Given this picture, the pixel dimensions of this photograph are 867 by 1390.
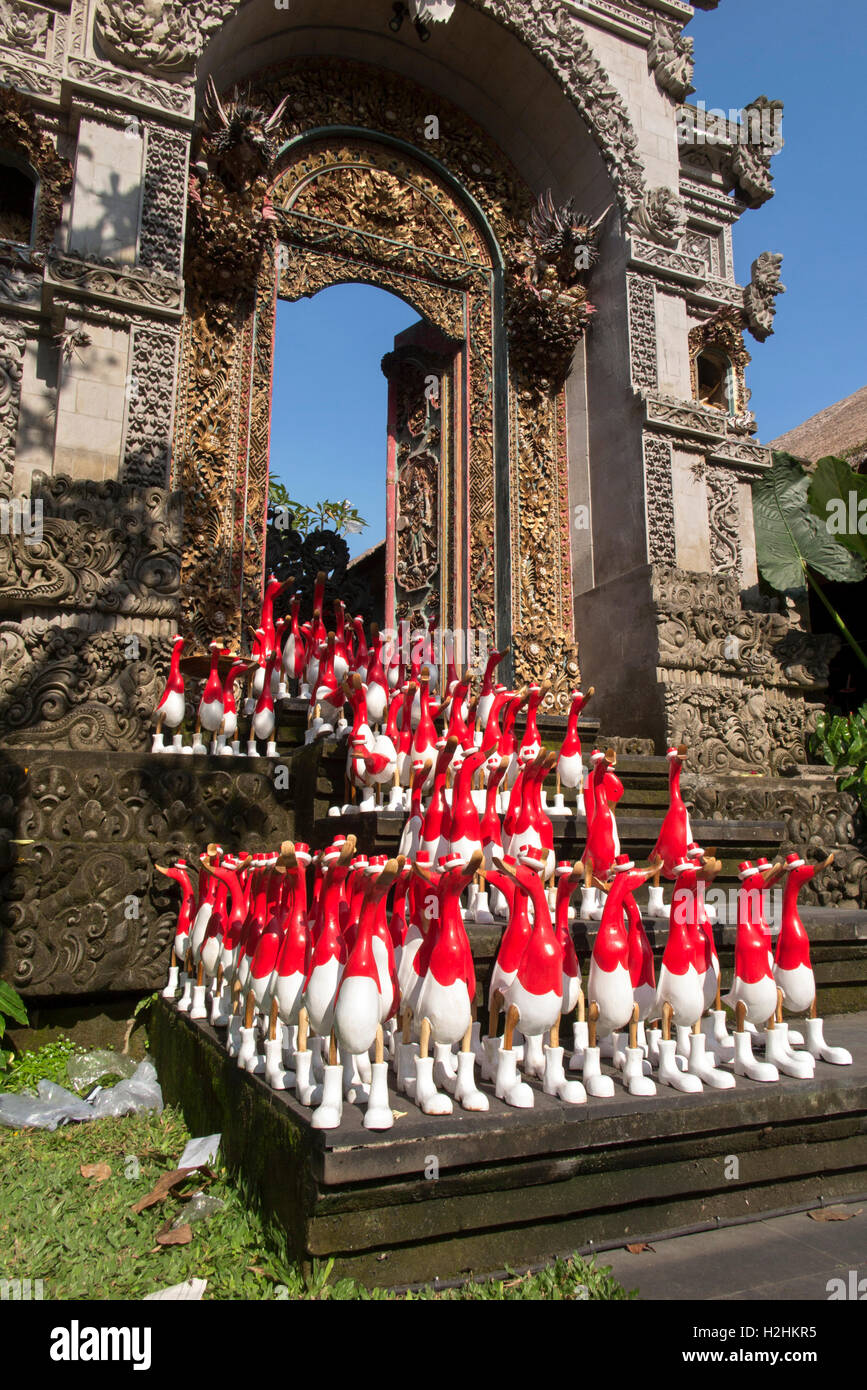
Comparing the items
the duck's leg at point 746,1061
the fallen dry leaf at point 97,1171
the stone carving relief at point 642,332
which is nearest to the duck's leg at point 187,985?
the fallen dry leaf at point 97,1171

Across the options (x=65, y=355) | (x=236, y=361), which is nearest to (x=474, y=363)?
(x=236, y=361)

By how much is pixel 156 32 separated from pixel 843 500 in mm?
7544

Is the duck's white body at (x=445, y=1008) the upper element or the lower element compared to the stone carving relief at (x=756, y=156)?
lower

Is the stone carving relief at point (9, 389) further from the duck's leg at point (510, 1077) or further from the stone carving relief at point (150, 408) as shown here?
the duck's leg at point (510, 1077)

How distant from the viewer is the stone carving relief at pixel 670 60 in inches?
416

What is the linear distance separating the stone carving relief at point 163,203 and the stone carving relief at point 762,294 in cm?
652

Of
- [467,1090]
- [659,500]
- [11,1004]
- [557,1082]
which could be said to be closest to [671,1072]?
[557,1082]

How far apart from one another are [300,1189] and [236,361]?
813cm

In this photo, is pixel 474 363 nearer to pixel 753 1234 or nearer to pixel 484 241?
pixel 484 241

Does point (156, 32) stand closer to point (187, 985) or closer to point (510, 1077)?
point (187, 985)

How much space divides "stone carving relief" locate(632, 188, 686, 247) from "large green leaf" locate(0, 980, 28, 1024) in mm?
9423

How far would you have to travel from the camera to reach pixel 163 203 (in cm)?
761

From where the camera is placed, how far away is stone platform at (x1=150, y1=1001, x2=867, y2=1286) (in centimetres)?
254

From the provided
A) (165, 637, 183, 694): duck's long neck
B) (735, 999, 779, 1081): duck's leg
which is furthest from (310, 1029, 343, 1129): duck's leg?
(165, 637, 183, 694): duck's long neck
